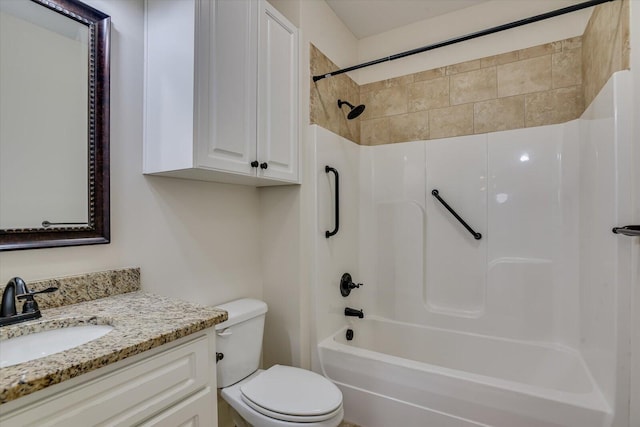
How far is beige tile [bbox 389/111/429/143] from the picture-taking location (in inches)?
94.8

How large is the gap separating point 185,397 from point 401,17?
8.73 feet

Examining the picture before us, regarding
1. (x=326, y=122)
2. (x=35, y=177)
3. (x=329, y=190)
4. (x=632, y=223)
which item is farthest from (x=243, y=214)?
(x=632, y=223)

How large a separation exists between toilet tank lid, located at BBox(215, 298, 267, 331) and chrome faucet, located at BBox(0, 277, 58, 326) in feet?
2.23

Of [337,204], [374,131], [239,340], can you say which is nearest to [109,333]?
[239,340]

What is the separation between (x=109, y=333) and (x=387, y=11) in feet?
8.28

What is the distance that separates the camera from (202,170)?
1.33m

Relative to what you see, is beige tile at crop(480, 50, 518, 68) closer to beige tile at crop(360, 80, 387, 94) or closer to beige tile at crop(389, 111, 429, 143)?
beige tile at crop(389, 111, 429, 143)

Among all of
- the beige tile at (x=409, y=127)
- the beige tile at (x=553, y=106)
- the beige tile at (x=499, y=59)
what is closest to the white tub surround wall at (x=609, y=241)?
the beige tile at (x=553, y=106)

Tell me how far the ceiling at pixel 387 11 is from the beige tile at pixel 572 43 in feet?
1.98

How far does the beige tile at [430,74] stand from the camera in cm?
235

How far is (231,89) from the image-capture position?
4.69ft

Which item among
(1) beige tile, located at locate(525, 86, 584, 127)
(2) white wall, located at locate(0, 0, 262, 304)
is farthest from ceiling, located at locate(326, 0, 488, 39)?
(2) white wall, located at locate(0, 0, 262, 304)

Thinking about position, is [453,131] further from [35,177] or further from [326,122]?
[35,177]

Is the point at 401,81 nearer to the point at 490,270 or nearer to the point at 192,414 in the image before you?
the point at 490,270
